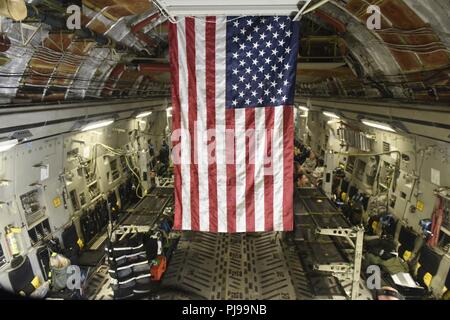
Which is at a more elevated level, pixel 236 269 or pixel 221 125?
pixel 221 125

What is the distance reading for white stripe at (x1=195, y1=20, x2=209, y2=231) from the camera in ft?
14.8

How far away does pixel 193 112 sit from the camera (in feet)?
15.3

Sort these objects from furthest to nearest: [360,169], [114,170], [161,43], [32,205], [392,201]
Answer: [114,170]
[360,169]
[161,43]
[392,201]
[32,205]

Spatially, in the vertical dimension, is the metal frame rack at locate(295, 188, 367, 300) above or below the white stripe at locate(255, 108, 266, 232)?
below

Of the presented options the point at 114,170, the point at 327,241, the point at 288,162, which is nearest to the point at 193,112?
the point at 288,162

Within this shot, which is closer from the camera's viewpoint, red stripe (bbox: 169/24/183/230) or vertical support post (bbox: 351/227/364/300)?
red stripe (bbox: 169/24/183/230)

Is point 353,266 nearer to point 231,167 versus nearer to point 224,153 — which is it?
point 231,167

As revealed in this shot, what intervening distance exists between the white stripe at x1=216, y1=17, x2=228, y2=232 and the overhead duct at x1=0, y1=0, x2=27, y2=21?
259 cm

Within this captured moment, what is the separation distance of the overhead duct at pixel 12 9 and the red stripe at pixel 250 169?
328 centimetres

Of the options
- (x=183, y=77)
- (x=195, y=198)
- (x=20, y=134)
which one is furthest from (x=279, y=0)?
(x=20, y=134)

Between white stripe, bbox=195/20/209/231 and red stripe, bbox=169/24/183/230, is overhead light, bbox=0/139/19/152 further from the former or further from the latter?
white stripe, bbox=195/20/209/231

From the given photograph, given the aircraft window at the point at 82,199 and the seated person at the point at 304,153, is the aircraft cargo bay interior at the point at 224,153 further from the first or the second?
the seated person at the point at 304,153

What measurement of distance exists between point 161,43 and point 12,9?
345 inches

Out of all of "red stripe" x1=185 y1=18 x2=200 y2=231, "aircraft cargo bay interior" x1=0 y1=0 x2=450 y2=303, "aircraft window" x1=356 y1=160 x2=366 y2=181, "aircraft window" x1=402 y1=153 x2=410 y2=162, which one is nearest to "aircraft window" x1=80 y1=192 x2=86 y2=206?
"aircraft cargo bay interior" x1=0 y1=0 x2=450 y2=303
